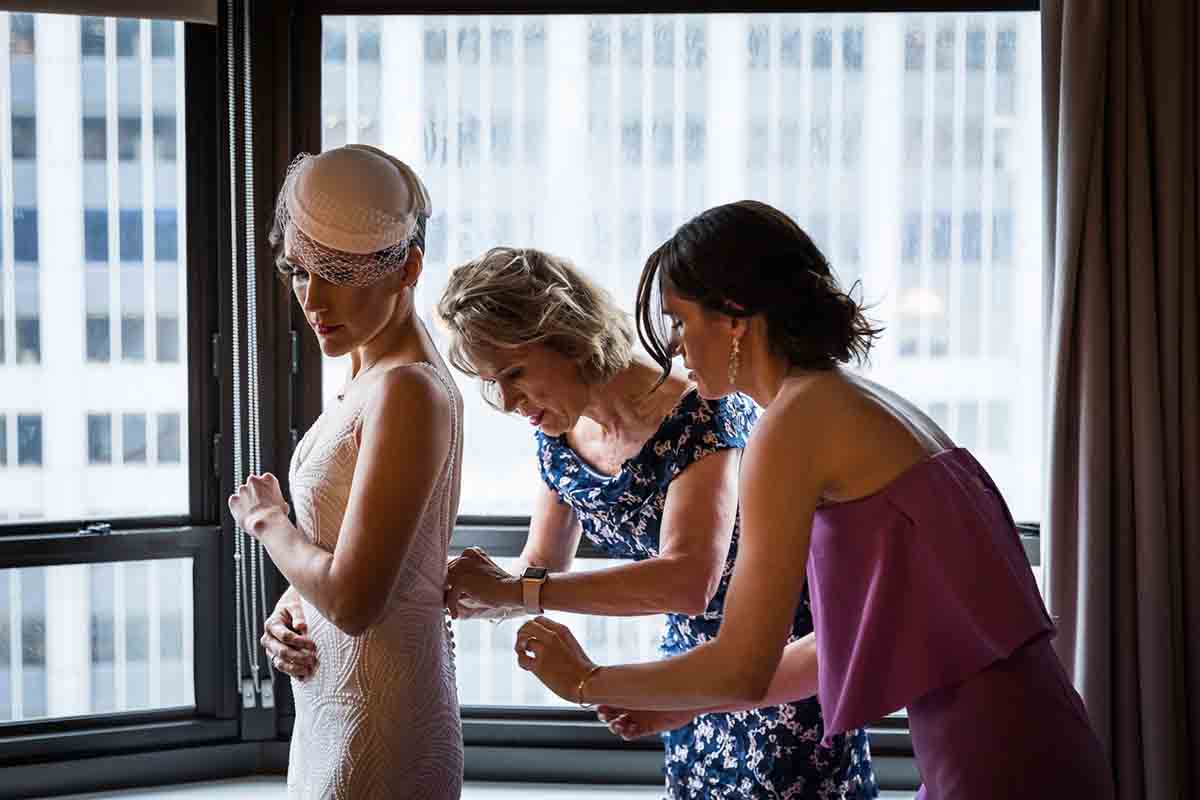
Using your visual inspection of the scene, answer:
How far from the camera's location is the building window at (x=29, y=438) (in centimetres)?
275

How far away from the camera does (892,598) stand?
1.32 meters

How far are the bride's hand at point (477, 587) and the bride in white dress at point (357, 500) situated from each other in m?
0.09

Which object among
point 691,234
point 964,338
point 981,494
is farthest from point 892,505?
→ point 964,338

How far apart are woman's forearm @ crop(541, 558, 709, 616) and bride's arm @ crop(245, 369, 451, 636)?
1.26ft

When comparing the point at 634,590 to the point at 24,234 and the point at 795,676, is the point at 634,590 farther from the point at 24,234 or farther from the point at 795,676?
the point at 24,234

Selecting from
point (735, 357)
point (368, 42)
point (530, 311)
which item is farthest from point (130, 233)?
point (735, 357)

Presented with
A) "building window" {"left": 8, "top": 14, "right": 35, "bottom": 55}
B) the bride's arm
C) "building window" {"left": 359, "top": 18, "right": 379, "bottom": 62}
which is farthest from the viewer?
"building window" {"left": 359, "top": 18, "right": 379, "bottom": 62}

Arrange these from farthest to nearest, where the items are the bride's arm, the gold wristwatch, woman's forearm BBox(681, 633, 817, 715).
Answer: the gold wristwatch
woman's forearm BBox(681, 633, 817, 715)
the bride's arm

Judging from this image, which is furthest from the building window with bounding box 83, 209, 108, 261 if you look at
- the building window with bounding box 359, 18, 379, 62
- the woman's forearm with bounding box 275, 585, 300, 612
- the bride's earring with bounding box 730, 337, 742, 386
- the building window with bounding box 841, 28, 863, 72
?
the bride's earring with bounding box 730, 337, 742, 386

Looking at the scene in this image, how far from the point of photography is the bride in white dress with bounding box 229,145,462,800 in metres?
1.41

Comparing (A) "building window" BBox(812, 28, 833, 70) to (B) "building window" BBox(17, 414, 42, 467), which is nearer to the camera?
(B) "building window" BBox(17, 414, 42, 467)

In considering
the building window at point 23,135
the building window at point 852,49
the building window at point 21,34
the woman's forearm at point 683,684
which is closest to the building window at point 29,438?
the building window at point 23,135

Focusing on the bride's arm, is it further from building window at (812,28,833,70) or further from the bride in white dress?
building window at (812,28,833,70)

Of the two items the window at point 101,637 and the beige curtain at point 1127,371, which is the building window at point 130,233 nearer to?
the window at point 101,637
